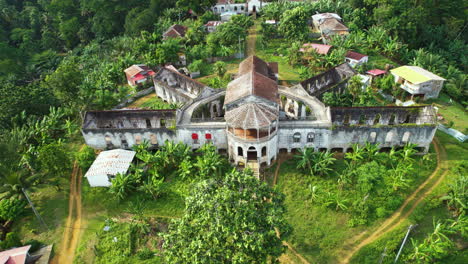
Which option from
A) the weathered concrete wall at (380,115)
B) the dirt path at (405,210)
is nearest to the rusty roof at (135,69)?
the weathered concrete wall at (380,115)

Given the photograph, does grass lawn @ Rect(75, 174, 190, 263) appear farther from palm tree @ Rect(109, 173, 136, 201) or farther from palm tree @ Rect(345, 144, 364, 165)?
palm tree @ Rect(345, 144, 364, 165)

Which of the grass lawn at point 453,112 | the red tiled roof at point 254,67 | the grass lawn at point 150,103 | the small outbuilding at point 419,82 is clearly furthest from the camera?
the grass lawn at point 150,103

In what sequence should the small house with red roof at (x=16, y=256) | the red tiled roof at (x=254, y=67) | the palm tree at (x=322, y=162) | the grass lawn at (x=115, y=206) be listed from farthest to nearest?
the red tiled roof at (x=254, y=67) < the palm tree at (x=322, y=162) < the grass lawn at (x=115, y=206) < the small house with red roof at (x=16, y=256)

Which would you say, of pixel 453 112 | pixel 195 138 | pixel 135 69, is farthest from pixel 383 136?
pixel 135 69

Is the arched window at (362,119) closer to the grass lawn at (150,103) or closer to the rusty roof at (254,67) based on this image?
the rusty roof at (254,67)

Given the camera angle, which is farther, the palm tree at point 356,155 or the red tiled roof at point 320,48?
the red tiled roof at point 320,48

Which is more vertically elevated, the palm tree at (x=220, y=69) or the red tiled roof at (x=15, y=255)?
the palm tree at (x=220, y=69)

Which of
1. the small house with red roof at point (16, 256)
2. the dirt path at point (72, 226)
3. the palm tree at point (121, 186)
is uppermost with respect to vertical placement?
the palm tree at point (121, 186)
